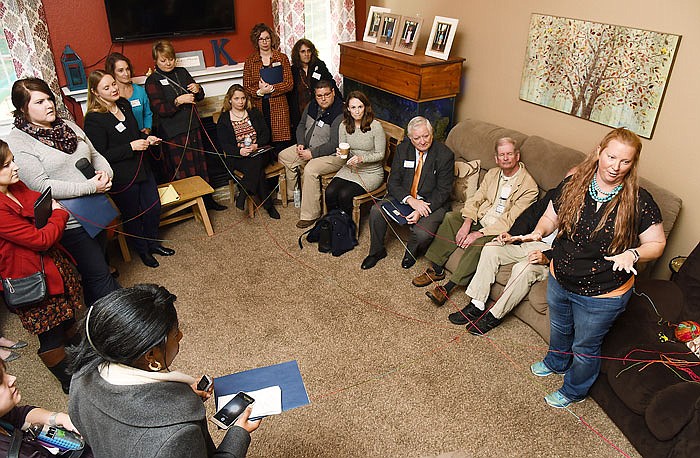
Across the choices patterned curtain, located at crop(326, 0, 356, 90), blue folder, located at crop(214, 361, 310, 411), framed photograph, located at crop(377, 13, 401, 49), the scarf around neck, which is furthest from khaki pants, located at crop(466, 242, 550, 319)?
patterned curtain, located at crop(326, 0, 356, 90)

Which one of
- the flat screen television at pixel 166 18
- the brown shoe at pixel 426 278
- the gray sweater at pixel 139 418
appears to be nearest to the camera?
the gray sweater at pixel 139 418

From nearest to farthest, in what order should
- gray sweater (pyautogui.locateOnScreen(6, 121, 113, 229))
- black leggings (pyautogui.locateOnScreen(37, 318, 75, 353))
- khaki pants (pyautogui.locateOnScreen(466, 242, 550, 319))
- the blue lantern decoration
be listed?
black leggings (pyautogui.locateOnScreen(37, 318, 75, 353))
gray sweater (pyautogui.locateOnScreen(6, 121, 113, 229))
khaki pants (pyautogui.locateOnScreen(466, 242, 550, 319))
the blue lantern decoration

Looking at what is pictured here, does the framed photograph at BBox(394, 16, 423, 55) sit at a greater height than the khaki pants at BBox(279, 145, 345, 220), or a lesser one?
greater

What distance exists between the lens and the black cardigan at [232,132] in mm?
4090

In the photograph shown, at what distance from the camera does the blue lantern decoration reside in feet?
12.7

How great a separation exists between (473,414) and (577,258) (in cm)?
92

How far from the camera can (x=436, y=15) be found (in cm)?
438

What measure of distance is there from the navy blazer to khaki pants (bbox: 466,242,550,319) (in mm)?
648

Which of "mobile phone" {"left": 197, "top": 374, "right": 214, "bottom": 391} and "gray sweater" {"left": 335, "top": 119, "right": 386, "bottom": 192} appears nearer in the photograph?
"mobile phone" {"left": 197, "top": 374, "right": 214, "bottom": 391}

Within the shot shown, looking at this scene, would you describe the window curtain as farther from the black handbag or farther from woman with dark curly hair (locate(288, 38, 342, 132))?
the black handbag

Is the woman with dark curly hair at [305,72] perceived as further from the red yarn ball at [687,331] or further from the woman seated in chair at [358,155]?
the red yarn ball at [687,331]

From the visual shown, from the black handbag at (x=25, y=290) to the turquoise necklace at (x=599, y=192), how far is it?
2.52 metres

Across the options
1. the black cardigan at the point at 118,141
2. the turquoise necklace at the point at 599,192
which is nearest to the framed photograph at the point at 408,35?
the black cardigan at the point at 118,141

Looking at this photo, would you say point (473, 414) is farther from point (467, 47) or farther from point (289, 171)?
point (467, 47)
